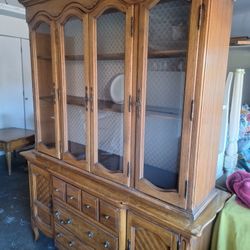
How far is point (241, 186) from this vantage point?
1.26 meters

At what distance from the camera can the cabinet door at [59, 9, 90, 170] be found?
54.6 inches

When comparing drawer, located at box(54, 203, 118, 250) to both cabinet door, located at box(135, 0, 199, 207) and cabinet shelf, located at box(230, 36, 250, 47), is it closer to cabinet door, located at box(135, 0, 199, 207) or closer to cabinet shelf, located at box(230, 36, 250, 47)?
cabinet door, located at box(135, 0, 199, 207)

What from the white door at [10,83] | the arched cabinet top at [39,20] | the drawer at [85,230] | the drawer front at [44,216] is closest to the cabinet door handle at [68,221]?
the drawer at [85,230]

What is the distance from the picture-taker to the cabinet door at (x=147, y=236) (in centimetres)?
113

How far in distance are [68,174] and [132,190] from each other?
523mm

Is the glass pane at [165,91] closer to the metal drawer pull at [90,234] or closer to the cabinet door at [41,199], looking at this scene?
the metal drawer pull at [90,234]

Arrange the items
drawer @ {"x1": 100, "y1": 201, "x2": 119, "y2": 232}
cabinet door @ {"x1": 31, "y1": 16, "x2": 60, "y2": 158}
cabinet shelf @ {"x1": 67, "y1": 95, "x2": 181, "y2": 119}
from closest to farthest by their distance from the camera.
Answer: cabinet shelf @ {"x1": 67, "y1": 95, "x2": 181, "y2": 119} → drawer @ {"x1": 100, "y1": 201, "x2": 119, "y2": 232} → cabinet door @ {"x1": 31, "y1": 16, "x2": 60, "y2": 158}

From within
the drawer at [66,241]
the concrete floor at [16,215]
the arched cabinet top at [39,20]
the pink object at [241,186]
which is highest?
the arched cabinet top at [39,20]

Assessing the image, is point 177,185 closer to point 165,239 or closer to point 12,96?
point 165,239

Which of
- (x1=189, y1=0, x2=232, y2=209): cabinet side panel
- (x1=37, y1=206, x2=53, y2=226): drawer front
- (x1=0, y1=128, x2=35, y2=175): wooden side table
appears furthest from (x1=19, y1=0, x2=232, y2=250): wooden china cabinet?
(x1=0, y1=128, x2=35, y2=175): wooden side table

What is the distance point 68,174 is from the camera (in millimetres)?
1587

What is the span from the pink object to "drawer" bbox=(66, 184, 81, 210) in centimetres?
93

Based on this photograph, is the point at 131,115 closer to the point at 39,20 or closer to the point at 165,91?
the point at 165,91

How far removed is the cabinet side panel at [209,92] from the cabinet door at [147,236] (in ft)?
0.67
